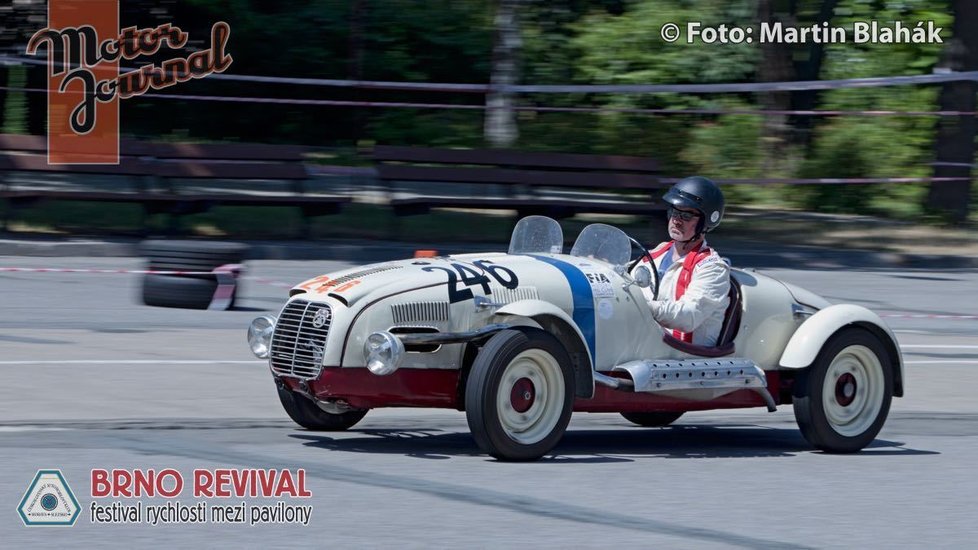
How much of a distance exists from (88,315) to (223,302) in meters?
1.14

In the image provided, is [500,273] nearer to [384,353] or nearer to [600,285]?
[600,285]

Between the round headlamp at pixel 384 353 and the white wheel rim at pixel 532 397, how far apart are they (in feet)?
1.72

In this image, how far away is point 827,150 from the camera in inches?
837

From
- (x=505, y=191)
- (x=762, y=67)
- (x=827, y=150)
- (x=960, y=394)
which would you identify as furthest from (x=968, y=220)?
(x=960, y=394)

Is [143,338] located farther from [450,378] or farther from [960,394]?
[960,394]

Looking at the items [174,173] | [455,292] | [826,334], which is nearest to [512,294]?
[455,292]

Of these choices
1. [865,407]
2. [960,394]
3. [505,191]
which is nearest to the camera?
[865,407]

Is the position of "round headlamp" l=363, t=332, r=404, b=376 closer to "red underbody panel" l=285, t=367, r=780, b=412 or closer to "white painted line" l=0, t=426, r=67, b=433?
"red underbody panel" l=285, t=367, r=780, b=412

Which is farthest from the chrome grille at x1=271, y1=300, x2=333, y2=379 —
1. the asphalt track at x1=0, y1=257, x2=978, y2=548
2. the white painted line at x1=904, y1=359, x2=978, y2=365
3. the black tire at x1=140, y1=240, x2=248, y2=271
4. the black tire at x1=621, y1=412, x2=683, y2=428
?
the white painted line at x1=904, y1=359, x2=978, y2=365

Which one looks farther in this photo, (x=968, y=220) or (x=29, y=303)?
(x=968, y=220)

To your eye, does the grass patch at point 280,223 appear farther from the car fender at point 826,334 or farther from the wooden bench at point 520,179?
the car fender at point 826,334

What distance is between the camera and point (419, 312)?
23.0ft

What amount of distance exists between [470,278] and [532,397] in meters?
0.65

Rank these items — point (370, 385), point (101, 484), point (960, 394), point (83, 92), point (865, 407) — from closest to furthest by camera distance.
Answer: point (101, 484) → point (370, 385) → point (865, 407) → point (960, 394) → point (83, 92)
